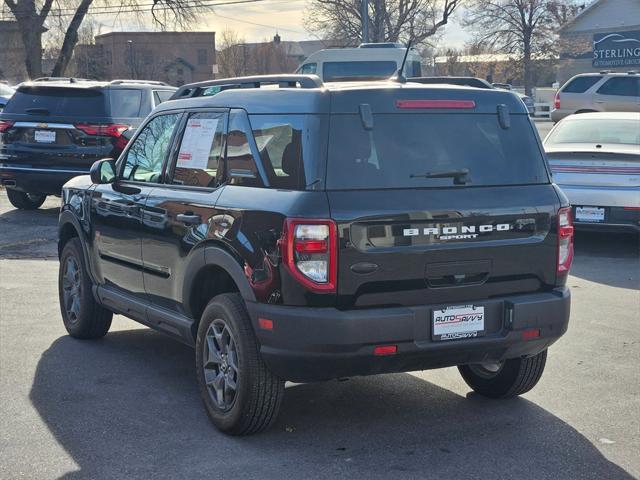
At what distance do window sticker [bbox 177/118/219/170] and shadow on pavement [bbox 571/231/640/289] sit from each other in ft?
17.7

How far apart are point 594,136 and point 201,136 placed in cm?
776

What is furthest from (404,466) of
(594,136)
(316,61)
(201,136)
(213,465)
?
(316,61)

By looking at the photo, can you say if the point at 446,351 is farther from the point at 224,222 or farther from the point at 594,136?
the point at 594,136

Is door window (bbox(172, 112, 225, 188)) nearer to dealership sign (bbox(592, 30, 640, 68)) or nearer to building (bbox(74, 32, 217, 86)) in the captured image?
dealership sign (bbox(592, 30, 640, 68))

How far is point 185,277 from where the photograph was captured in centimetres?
550

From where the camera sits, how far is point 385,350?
4680 millimetres

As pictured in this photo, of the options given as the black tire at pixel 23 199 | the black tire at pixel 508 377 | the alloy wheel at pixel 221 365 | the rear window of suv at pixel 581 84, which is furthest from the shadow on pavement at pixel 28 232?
the rear window of suv at pixel 581 84

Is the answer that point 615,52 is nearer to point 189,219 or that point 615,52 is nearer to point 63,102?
point 63,102

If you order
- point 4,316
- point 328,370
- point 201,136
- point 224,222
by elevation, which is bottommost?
point 4,316

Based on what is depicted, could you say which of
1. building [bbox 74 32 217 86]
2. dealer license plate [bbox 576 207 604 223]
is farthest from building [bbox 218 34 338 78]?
dealer license plate [bbox 576 207 604 223]

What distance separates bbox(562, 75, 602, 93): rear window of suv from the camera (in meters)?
25.5

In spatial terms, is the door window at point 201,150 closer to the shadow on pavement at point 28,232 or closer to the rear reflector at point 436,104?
the rear reflector at point 436,104

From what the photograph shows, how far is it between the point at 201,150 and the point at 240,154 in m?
0.49

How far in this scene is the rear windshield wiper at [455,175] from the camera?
4.94m
